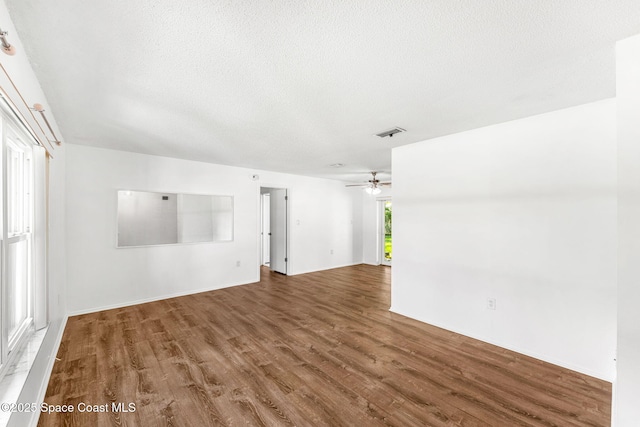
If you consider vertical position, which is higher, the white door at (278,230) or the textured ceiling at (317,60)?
the textured ceiling at (317,60)

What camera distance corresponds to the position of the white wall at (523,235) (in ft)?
7.25

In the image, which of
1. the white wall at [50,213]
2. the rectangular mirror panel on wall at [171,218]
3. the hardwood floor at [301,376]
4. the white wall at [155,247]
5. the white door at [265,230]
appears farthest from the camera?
the white door at [265,230]

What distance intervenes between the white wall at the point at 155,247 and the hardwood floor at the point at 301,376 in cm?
55

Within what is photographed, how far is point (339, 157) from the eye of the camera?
168 inches

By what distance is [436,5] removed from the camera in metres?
1.23

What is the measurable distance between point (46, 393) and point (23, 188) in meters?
1.61

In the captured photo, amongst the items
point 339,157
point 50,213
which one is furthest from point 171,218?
point 339,157

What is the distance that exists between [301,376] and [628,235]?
246cm

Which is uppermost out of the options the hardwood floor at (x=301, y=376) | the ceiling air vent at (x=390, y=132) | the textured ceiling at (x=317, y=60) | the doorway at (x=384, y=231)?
the textured ceiling at (x=317, y=60)

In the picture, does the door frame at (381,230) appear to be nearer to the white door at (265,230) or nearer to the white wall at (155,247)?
the white wall at (155,247)

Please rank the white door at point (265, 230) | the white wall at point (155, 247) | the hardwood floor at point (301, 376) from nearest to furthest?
the hardwood floor at point (301, 376) → the white wall at point (155, 247) → the white door at point (265, 230)

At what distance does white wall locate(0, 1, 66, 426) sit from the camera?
1.38 meters

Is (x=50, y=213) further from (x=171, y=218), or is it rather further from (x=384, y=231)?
(x=384, y=231)

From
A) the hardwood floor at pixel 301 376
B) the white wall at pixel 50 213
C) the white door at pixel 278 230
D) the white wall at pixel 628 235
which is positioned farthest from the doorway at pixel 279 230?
the white wall at pixel 628 235
